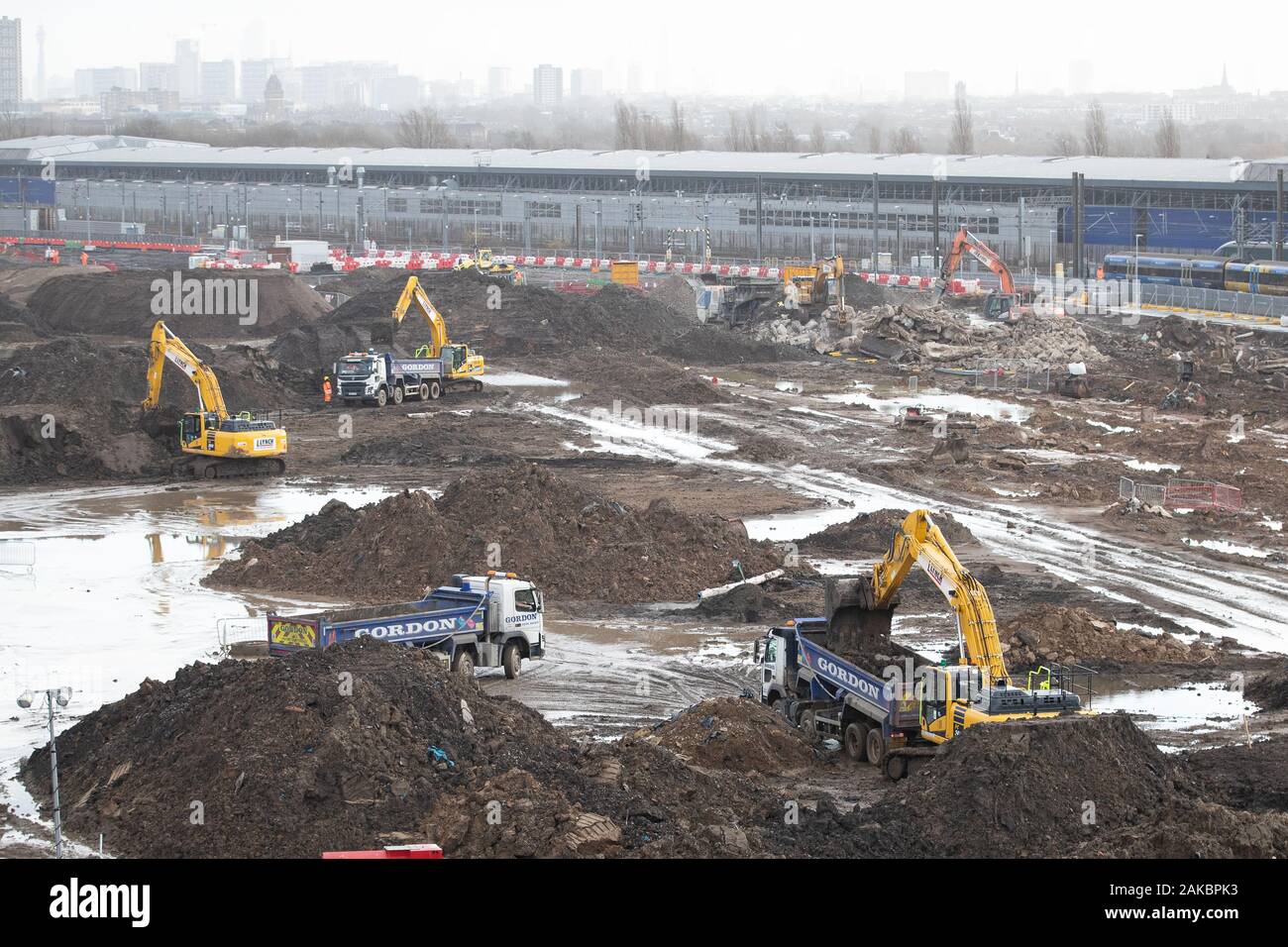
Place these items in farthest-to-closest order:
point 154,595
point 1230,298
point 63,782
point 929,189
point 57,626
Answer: point 929,189 < point 1230,298 < point 154,595 < point 57,626 < point 63,782

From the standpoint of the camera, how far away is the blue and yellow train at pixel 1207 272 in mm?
74625

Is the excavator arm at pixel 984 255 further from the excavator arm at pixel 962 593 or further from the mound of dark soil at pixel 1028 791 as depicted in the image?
the mound of dark soil at pixel 1028 791

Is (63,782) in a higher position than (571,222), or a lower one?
lower

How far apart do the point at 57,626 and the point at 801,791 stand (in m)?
15.9

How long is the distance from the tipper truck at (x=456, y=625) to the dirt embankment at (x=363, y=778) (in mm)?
4113

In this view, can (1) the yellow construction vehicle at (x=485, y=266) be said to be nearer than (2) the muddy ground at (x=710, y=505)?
No

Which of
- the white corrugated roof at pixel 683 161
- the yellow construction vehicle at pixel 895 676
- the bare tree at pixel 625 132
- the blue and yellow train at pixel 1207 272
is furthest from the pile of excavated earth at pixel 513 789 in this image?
the bare tree at pixel 625 132

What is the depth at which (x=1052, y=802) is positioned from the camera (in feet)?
56.9

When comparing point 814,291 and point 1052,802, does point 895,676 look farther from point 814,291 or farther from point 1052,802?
point 814,291

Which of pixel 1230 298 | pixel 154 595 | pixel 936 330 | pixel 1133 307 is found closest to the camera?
pixel 154 595

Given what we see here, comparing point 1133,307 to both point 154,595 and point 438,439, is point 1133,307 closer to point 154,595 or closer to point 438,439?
point 438,439

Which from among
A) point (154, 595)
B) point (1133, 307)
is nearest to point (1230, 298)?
point (1133, 307)

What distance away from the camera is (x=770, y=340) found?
70.6 metres

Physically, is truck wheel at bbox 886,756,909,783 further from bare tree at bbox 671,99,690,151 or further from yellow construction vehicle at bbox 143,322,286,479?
bare tree at bbox 671,99,690,151
